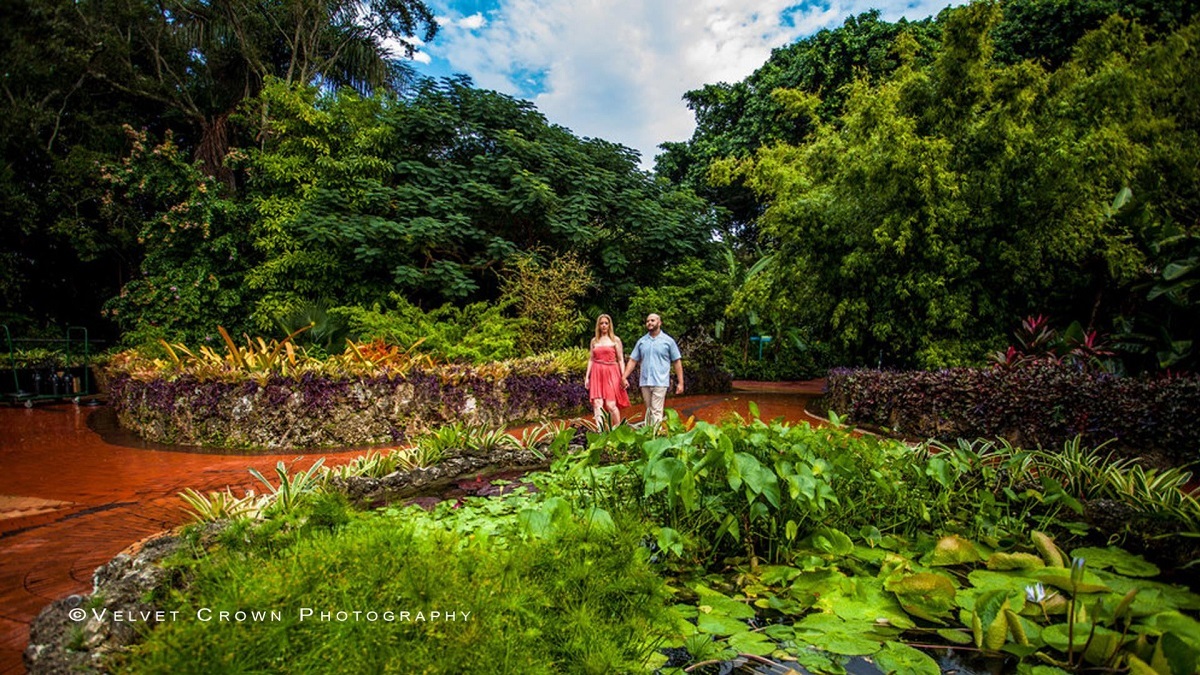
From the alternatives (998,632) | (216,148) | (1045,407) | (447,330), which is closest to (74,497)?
(447,330)

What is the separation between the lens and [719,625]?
2059 millimetres

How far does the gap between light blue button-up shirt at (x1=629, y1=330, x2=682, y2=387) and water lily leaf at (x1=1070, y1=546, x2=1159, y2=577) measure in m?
3.84

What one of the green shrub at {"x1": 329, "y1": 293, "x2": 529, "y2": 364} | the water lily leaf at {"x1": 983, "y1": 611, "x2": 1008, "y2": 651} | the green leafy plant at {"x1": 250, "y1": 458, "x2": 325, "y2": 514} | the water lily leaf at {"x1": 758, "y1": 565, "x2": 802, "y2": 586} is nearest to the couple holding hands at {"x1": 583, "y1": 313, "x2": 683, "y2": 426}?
the green shrub at {"x1": 329, "y1": 293, "x2": 529, "y2": 364}

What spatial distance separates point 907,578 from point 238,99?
747 inches

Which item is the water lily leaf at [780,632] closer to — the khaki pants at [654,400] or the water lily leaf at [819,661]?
the water lily leaf at [819,661]

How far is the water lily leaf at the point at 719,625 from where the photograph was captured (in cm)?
203

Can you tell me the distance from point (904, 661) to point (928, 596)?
42 cm

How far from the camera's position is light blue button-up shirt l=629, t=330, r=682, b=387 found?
6070 mm

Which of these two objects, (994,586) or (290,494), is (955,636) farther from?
(290,494)

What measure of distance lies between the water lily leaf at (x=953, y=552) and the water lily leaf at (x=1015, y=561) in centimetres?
7

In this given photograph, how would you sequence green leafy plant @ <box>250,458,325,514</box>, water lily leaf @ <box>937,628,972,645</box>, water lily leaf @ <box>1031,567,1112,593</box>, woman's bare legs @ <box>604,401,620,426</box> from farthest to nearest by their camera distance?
woman's bare legs @ <box>604,401,620,426</box>
green leafy plant @ <box>250,458,325,514</box>
water lily leaf @ <box>1031,567,1112,593</box>
water lily leaf @ <box>937,628,972,645</box>

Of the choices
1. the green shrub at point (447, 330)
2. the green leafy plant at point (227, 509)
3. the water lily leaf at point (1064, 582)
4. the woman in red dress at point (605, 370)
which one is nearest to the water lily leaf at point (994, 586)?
the water lily leaf at point (1064, 582)

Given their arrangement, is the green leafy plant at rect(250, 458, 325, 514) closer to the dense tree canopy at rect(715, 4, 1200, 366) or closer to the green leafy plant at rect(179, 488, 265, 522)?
the green leafy plant at rect(179, 488, 265, 522)

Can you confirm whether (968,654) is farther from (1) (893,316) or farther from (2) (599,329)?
(1) (893,316)
